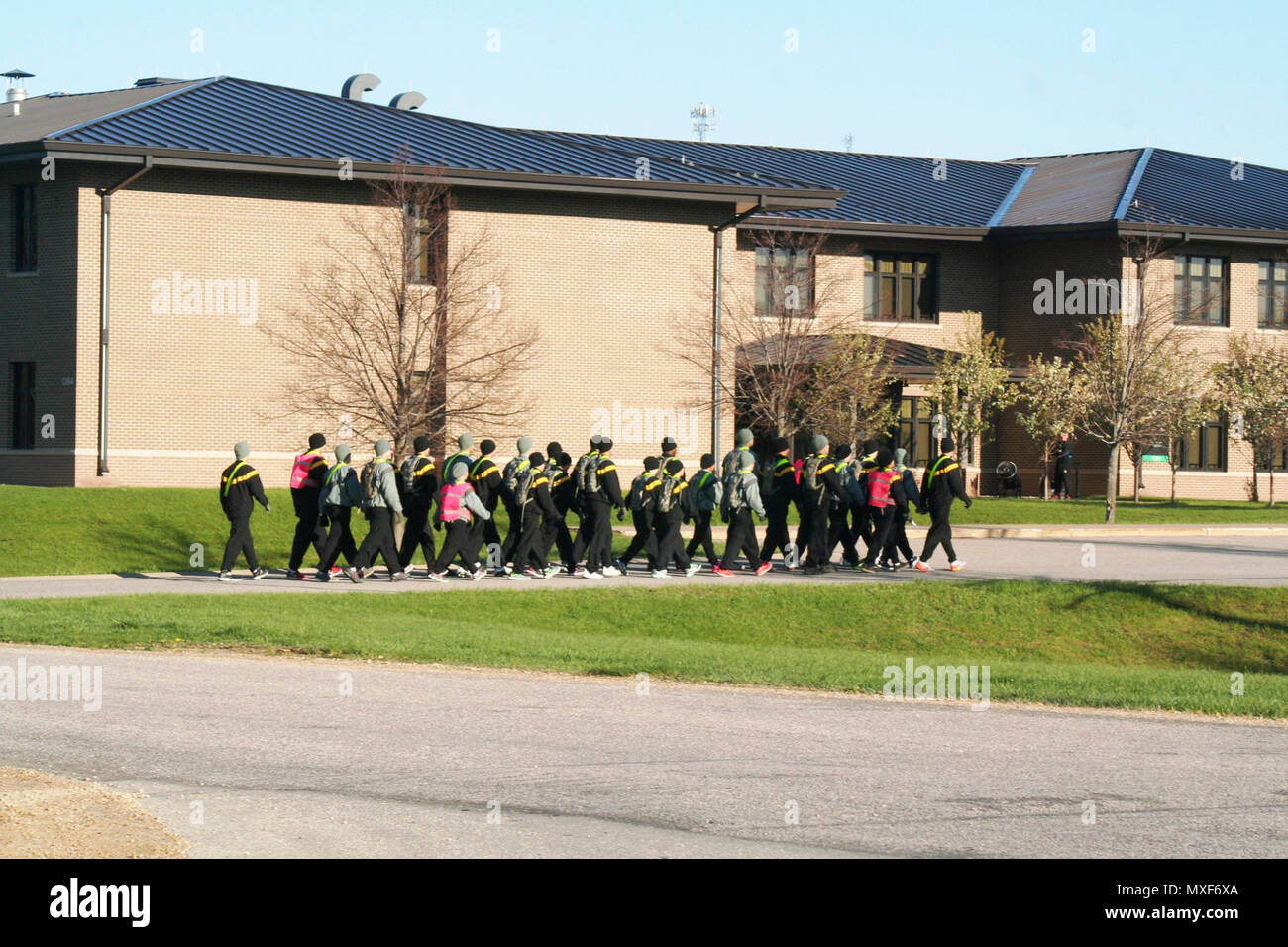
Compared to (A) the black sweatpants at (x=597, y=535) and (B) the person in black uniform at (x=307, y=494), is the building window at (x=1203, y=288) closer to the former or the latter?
(A) the black sweatpants at (x=597, y=535)

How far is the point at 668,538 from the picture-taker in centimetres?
2203

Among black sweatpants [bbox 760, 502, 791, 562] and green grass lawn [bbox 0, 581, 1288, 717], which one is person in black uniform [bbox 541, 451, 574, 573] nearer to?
green grass lawn [bbox 0, 581, 1288, 717]

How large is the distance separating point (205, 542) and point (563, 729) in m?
16.8

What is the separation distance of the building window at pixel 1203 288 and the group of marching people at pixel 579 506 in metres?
22.8

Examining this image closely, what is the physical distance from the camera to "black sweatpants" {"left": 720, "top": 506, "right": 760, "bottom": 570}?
21922 millimetres

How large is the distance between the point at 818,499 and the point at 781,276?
57.6 ft

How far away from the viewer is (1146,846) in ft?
24.6

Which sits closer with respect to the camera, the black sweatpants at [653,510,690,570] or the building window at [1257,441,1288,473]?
the black sweatpants at [653,510,690,570]

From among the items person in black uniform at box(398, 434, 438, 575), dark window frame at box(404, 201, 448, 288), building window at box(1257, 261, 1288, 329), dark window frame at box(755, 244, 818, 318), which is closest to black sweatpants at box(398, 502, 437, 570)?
person in black uniform at box(398, 434, 438, 575)

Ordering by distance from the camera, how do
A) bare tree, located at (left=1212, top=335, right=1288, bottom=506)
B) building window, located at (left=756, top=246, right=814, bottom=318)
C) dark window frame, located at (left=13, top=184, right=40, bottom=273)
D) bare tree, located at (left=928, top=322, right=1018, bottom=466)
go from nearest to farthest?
dark window frame, located at (left=13, top=184, right=40, bottom=273)
building window, located at (left=756, top=246, right=814, bottom=318)
bare tree, located at (left=928, top=322, right=1018, bottom=466)
bare tree, located at (left=1212, top=335, right=1288, bottom=506)

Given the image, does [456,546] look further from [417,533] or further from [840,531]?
[840,531]

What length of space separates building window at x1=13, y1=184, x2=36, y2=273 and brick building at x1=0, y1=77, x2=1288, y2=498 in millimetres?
45
